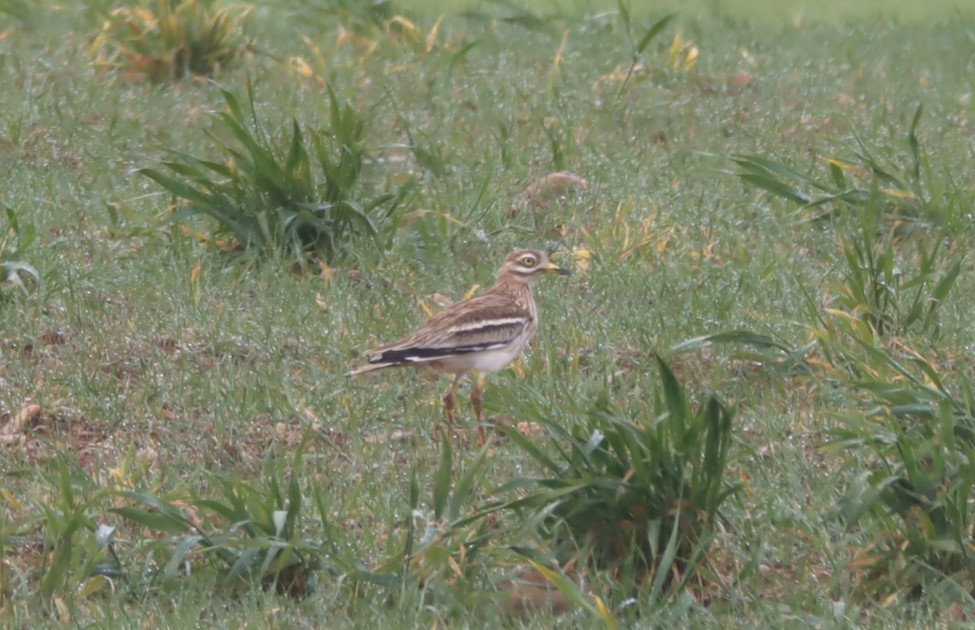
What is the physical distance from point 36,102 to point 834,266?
493 cm

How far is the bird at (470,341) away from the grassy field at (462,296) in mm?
129

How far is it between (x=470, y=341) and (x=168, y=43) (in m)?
5.31

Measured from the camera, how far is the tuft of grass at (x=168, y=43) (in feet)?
38.0

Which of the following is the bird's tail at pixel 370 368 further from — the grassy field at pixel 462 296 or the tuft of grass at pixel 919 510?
the tuft of grass at pixel 919 510

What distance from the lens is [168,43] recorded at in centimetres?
1161

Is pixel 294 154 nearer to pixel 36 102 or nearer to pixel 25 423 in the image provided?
pixel 25 423

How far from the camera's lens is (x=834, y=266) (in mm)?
8586

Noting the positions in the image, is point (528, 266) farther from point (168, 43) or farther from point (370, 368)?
point (168, 43)

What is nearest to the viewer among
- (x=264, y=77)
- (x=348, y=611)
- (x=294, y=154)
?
(x=348, y=611)

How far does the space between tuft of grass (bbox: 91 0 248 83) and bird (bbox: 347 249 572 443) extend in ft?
15.5

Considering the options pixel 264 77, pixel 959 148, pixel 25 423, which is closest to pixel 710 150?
pixel 959 148

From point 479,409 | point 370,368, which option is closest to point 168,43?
point 370,368

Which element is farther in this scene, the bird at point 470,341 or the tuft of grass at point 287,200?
the tuft of grass at point 287,200

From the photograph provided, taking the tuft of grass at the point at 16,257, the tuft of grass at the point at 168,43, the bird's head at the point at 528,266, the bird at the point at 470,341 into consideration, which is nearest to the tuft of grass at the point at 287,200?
the tuft of grass at the point at 16,257
